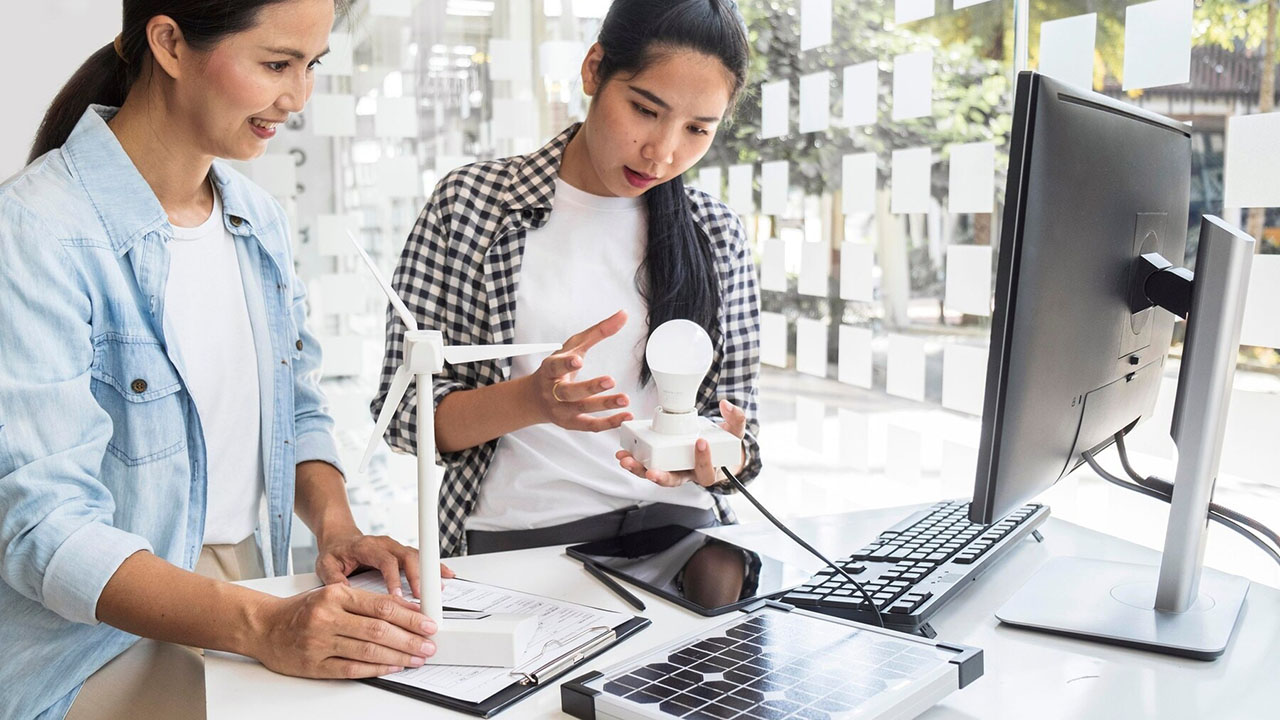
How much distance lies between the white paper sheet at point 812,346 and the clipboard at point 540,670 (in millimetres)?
1571

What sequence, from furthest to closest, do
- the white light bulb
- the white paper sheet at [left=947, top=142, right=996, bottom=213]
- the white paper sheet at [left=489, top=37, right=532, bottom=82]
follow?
the white paper sheet at [left=489, top=37, right=532, bottom=82] → the white paper sheet at [left=947, top=142, right=996, bottom=213] → the white light bulb

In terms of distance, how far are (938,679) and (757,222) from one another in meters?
2.13

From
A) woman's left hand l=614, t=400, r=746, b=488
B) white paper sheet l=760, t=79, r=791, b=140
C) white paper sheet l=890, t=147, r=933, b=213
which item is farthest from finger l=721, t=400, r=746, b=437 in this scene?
white paper sheet l=760, t=79, r=791, b=140

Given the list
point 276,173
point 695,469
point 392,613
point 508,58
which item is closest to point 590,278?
point 695,469

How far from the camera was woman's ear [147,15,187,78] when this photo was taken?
1362 mm

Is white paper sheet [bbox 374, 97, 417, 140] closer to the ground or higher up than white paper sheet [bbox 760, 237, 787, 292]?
higher up

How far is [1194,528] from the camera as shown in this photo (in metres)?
1.15

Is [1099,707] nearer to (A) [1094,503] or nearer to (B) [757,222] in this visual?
(A) [1094,503]

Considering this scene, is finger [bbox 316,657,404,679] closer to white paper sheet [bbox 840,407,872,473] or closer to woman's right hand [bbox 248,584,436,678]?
woman's right hand [bbox 248,584,436,678]

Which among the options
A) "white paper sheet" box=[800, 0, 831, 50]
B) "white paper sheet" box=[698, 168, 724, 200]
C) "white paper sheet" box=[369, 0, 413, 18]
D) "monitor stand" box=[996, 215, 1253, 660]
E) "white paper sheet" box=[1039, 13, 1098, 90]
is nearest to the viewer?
"monitor stand" box=[996, 215, 1253, 660]

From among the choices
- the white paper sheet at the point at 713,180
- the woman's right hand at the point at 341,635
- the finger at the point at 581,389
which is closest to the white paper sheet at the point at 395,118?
the white paper sheet at the point at 713,180

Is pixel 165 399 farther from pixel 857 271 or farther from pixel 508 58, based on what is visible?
pixel 508 58

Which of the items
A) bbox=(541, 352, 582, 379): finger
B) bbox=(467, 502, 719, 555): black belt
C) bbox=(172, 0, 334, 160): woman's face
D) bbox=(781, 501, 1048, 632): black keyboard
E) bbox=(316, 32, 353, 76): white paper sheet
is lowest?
bbox=(467, 502, 719, 555): black belt

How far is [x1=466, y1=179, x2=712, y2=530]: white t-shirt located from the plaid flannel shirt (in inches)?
1.0
